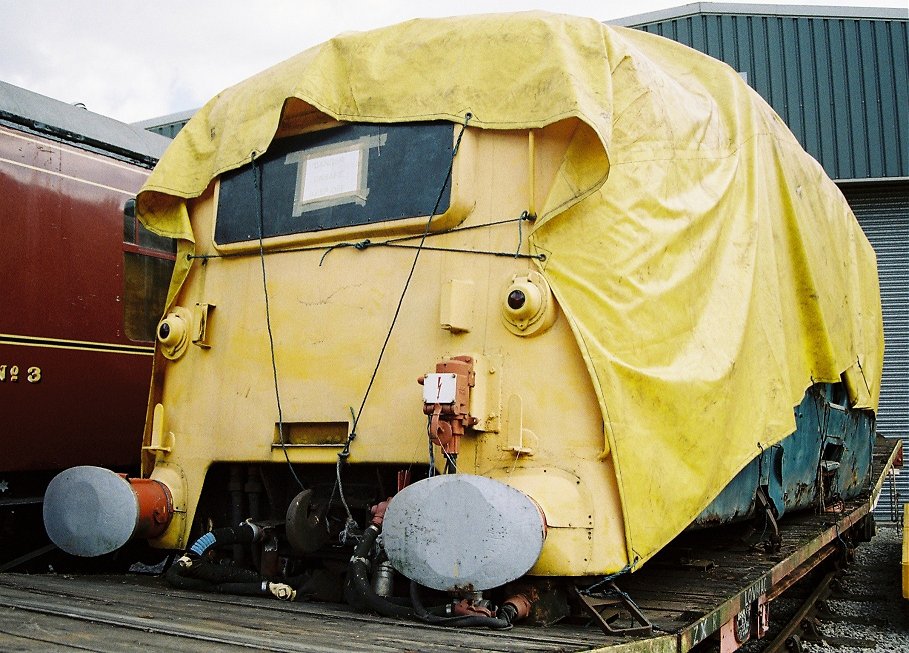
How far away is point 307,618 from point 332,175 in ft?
6.42

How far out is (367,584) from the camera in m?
3.49

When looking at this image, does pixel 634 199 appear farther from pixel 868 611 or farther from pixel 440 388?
pixel 868 611

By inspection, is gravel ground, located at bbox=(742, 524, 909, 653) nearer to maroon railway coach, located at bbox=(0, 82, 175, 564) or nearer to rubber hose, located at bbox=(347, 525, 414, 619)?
rubber hose, located at bbox=(347, 525, 414, 619)

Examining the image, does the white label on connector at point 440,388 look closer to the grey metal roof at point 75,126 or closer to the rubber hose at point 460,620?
the rubber hose at point 460,620

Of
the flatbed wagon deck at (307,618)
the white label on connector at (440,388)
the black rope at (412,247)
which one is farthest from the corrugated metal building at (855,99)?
the white label on connector at (440,388)

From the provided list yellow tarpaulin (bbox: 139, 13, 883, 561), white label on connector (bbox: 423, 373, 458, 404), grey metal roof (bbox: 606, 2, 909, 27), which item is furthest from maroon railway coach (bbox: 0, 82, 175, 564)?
grey metal roof (bbox: 606, 2, 909, 27)

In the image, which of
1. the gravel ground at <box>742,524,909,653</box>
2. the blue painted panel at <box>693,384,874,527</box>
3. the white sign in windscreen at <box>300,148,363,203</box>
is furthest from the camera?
the gravel ground at <box>742,524,909,653</box>

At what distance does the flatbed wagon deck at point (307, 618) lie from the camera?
263 centimetres

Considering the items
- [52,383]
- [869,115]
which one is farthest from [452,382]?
[869,115]

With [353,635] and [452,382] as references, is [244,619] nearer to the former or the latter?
[353,635]

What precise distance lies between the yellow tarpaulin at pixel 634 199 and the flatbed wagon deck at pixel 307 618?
42cm

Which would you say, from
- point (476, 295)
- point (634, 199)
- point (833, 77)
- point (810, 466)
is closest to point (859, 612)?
point (810, 466)

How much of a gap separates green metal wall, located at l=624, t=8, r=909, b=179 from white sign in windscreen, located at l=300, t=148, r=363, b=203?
11.1 metres

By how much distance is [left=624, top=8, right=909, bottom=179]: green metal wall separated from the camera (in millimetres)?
13766
